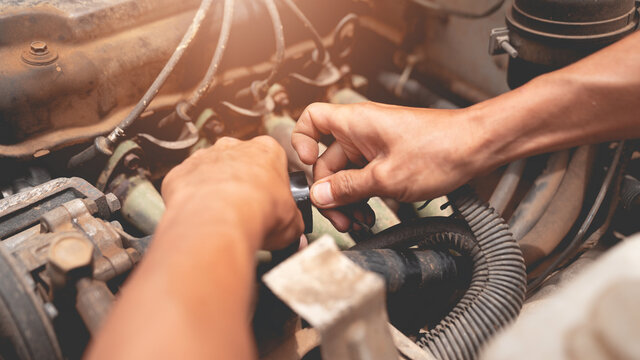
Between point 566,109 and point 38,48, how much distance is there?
1053 mm

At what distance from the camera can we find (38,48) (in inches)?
40.7

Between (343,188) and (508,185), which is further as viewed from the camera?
(508,185)

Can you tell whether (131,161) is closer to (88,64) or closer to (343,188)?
(88,64)

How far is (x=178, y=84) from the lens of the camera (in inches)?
49.2

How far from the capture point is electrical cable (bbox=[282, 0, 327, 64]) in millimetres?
1279

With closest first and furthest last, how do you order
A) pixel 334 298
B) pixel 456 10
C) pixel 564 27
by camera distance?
pixel 334 298
pixel 564 27
pixel 456 10

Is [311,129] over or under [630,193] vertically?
over

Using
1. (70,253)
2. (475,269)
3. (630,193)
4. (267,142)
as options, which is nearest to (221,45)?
(267,142)

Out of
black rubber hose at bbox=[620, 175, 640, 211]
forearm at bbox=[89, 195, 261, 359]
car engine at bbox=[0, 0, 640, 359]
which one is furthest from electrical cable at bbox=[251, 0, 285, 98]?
black rubber hose at bbox=[620, 175, 640, 211]

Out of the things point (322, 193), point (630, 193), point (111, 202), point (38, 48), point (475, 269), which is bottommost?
point (630, 193)

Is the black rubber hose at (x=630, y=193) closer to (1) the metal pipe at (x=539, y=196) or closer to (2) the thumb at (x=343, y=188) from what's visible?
(1) the metal pipe at (x=539, y=196)

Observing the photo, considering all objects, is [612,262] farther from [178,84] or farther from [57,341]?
[178,84]

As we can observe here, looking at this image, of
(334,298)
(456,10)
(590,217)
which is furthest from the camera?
(456,10)

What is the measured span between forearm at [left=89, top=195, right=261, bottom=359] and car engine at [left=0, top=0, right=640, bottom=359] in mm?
52
